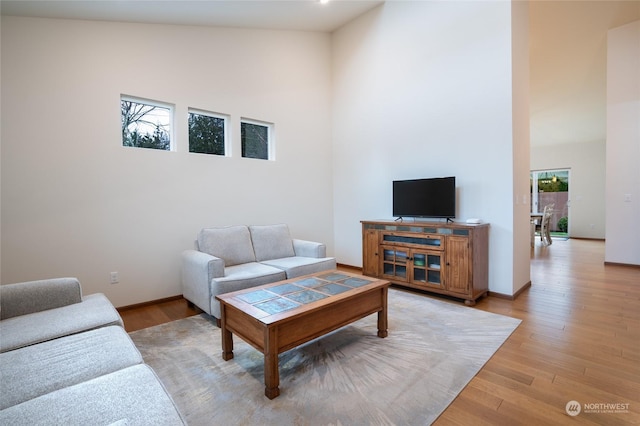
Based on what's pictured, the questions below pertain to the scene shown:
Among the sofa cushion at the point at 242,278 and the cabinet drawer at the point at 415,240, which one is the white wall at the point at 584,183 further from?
the sofa cushion at the point at 242,278

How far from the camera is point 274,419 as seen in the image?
1517 millimetres

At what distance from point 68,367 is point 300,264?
7.23ft

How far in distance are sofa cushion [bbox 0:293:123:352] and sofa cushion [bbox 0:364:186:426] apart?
65cm

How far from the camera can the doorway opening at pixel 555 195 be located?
8.62 m

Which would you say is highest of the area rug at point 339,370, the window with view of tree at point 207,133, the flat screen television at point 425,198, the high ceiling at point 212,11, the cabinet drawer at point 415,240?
the high ceiling at point 212,11

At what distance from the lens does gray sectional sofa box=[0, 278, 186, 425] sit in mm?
982

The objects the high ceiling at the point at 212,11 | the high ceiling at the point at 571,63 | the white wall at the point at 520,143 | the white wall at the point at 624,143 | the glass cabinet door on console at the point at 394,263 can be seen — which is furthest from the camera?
the white wall at the point at 624,143

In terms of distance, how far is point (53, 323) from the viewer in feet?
5.57

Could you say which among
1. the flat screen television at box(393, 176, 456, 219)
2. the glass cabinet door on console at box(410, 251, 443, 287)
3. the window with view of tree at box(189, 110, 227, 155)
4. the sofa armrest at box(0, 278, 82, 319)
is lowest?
the glass cabinet door on console at box(410, 251, 443, 287)

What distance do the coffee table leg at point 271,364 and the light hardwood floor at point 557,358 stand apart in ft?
2.94

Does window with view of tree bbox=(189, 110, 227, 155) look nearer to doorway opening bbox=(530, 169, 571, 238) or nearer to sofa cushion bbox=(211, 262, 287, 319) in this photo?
sofa cushion bbox=(211, 262, 287, 319)

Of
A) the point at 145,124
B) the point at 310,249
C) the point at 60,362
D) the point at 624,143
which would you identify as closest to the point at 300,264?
the point at 310,249

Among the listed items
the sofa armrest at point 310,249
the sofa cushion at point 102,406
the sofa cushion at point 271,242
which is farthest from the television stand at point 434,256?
the sofa cushion at point 102,406

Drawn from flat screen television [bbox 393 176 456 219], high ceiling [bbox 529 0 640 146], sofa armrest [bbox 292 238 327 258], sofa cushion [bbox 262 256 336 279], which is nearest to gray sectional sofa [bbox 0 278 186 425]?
sofa cushion [bbox 262 256 336 279]
